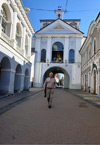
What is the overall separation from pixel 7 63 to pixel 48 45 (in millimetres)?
19161

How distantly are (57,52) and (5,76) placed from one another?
2111cm

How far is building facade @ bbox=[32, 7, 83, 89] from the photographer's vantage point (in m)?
29.1

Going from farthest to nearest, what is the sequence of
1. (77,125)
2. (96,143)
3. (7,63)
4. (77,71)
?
(77,71), (7,63), (77,125), (96,143)

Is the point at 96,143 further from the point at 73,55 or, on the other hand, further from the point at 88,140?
the point at 73,55

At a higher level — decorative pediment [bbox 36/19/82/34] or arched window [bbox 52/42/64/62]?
decorative pediment [bbox 36/19/82/34]

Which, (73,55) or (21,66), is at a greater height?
(73,55)

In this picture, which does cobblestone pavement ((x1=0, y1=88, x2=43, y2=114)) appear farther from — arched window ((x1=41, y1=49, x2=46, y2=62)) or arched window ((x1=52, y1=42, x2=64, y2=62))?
arched window ((x1=52, y1=42, x2=64, y2=62))

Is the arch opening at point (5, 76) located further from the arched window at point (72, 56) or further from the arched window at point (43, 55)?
the arched window at point (72, 56)

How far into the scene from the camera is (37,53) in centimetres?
2992

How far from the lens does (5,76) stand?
11891 millimetres

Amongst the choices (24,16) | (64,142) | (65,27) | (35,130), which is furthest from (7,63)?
(65,27)

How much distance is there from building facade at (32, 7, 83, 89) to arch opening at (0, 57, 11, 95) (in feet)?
56.8

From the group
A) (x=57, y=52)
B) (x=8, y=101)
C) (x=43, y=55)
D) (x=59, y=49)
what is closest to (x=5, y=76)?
(x=8, y=101)

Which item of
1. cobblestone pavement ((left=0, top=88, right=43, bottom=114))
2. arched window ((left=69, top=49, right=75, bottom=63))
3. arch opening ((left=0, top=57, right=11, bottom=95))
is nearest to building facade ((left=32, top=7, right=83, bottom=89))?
arched window ((left=69, top=49, right=75, bottom=63))
